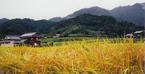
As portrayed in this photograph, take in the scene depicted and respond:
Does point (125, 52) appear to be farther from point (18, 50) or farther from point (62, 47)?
point (18, 50)

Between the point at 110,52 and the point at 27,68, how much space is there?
→ 0.46m

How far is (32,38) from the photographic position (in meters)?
2.51

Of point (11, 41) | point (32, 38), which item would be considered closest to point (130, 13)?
point (32, 38)

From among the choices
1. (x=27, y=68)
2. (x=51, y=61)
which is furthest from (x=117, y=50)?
(x=27, y=68)

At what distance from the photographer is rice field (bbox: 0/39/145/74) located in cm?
163

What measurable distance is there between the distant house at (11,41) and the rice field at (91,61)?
2.37ft

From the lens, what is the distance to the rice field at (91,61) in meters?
1.63

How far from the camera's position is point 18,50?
219 centimetres

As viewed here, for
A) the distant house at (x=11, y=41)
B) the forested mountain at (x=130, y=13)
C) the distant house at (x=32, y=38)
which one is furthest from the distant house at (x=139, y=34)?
the distant house at (x=11, y=41)

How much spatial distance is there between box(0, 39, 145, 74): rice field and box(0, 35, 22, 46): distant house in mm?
722

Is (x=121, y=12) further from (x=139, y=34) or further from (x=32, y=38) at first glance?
(x=32, y=38)

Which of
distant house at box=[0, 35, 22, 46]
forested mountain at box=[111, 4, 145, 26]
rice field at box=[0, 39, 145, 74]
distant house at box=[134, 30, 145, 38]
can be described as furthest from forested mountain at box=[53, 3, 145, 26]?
rice field at box=[0, 39, 145, 74]

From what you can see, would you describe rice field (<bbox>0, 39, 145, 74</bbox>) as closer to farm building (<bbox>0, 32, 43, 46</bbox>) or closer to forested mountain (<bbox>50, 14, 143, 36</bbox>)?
forested mountain (<bbox>50, 14, 143, 36</bbox>)

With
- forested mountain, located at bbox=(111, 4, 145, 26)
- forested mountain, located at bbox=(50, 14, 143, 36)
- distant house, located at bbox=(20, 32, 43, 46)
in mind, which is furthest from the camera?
distant house, located at bbox=(20, 32, 43, 46)
